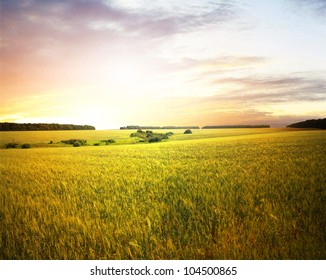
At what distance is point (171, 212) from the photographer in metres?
4.22

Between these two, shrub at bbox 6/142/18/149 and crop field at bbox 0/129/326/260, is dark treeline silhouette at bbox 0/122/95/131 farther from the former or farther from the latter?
crop field at bbox 0/129/326/260

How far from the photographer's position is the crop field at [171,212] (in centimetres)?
356

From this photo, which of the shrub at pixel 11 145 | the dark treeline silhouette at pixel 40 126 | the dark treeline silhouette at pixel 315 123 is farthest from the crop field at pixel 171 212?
the shrub at pixel 11 145

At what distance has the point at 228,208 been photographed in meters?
4.28

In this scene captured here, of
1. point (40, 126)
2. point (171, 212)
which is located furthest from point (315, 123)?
point (40, 126)

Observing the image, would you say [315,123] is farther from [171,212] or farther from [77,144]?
[77,144]

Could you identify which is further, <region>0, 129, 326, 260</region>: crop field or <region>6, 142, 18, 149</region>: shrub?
<region>6, 142, 18, 149</region>: shrub

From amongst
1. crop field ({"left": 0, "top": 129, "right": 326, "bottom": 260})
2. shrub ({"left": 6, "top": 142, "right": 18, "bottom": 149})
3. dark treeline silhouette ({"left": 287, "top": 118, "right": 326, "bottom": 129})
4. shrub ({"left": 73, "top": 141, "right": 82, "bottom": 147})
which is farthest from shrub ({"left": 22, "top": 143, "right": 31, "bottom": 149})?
dark treeline silhouette ({"left": 287, "top": 118, "right": 326, "bottom": 129})

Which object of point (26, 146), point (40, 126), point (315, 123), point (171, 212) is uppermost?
point (40, 126)

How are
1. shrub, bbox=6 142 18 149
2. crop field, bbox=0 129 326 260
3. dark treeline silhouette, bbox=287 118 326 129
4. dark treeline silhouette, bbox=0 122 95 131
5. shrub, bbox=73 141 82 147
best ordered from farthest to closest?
shrub, bbox=73 141 82 147 → shrub, bbox=6 142 18 149 → dark treeline silhouette, bbox=0 122 95 131 → dark treeline silhouette, bbox=287 118 326 129 → crop field, bbox=0 129 326 260

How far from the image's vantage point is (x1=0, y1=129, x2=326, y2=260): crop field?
11.7 ft

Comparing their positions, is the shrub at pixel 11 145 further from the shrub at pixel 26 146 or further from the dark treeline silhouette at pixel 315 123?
the dark treeline silhouette at pixel 315 123
